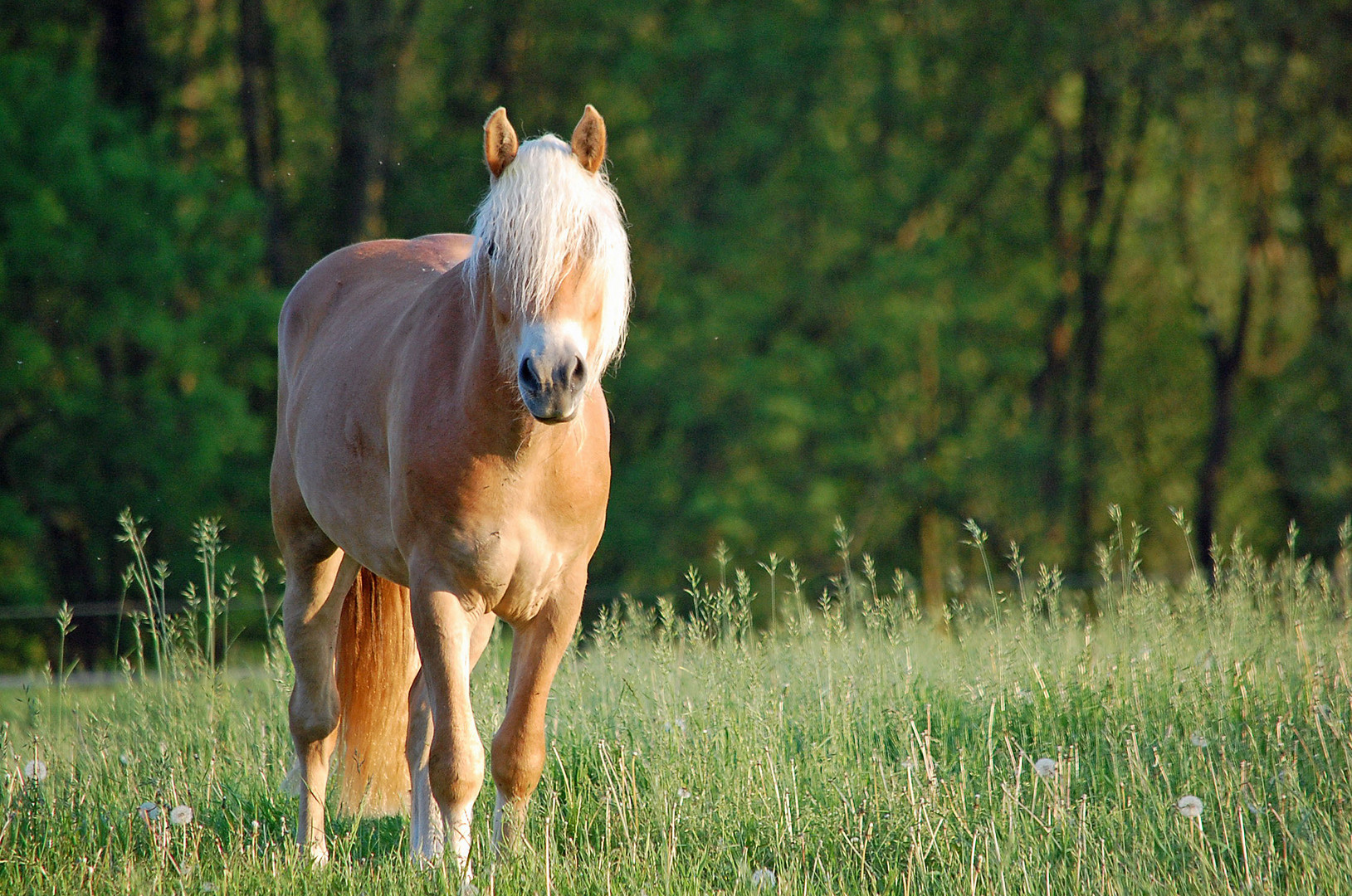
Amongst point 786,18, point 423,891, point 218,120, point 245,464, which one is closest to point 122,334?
point 245,464

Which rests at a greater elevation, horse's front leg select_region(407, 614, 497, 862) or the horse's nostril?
the horse's nostril

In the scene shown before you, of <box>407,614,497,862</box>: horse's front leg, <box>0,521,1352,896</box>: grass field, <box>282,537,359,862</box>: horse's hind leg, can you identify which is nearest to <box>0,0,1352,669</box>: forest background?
<box>0,521,1352,896</box>: grass field

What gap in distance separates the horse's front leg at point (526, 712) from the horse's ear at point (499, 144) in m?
1.17

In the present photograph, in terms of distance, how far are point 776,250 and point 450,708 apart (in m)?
16.9

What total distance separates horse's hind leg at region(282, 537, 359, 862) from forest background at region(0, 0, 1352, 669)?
12107 mm

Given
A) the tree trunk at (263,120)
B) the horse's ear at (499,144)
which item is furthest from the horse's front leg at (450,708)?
the tree trunk at (263,120)

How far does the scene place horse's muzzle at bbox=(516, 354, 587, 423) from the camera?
2.96m

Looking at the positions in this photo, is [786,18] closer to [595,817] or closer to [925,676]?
[925,676]

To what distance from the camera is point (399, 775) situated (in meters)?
4.37

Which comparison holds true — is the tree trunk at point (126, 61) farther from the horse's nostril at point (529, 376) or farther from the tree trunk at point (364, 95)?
the horse's nostril at point (529, 376)

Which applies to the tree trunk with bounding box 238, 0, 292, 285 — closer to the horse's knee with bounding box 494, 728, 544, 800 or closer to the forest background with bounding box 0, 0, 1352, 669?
the forest background with bounding box 0, 0, 1352, 669

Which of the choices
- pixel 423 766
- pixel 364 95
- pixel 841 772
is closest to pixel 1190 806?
pixel 841 772

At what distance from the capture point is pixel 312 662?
14.1ft

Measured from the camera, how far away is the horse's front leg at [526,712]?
3551mm
